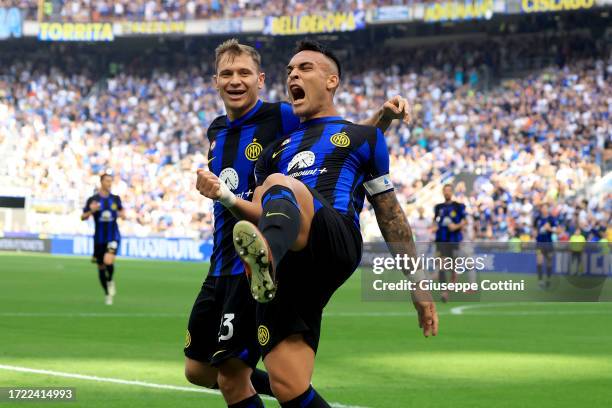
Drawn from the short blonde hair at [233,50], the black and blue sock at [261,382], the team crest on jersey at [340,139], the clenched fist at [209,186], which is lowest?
the black and blue sock at [261,382]

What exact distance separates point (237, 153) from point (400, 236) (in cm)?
125

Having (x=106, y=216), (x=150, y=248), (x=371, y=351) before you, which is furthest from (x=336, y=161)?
(x=150, y=248)

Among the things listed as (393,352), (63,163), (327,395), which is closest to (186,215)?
(63,163)

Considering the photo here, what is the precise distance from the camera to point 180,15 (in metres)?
50.0

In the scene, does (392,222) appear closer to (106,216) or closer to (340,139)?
(340,139)

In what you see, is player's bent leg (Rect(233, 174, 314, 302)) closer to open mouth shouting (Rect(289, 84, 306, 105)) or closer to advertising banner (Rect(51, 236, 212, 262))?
open mouth shouting (Rect(289, 84, 306, 105))

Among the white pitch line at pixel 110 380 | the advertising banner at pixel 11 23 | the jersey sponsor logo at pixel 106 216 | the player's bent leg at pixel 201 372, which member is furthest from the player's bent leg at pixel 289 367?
the advertising banner at pixel 11 23

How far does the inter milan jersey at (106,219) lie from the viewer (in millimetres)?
18844

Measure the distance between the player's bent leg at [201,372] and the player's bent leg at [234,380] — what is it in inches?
8.7

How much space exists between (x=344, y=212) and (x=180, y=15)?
45.4m

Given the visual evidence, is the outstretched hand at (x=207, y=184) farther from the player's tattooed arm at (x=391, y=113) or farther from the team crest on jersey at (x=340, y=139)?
the player's tattooed arm at (x=391, y=113)

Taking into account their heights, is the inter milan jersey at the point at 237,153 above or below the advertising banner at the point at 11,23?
below

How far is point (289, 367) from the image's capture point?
5492mm

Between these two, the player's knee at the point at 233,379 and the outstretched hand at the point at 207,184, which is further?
the player's knee at the point at 233,379
